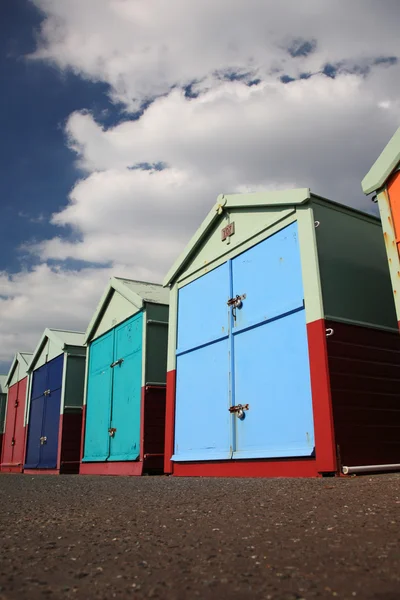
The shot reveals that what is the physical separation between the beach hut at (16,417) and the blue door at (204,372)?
9212mm

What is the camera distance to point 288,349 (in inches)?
215

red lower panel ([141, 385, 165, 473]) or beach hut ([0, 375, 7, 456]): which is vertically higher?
beach hut ([0, 375, 7, 456])

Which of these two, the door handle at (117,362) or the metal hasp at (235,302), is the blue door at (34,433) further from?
the metal hasp at (235,302)

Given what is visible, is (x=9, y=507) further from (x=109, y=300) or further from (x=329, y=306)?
(x=109, y=300)

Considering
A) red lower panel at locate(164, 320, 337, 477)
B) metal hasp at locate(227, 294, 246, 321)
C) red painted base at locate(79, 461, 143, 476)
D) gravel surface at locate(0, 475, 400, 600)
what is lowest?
gravel surface at locate(0, 475, 400, 600)

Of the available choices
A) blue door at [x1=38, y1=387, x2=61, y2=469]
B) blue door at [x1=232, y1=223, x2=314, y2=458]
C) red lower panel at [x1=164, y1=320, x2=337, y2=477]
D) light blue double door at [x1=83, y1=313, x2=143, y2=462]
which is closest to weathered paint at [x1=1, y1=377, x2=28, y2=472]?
blue door at [x1=38, y1=387, x2=61, y2=469]

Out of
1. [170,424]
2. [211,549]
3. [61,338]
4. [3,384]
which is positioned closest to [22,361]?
[3,384]

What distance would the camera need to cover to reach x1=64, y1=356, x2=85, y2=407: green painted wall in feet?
39.5

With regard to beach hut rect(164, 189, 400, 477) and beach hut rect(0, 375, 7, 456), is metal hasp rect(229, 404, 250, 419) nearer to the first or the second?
beach hut rect(164, 189, 400, 477)

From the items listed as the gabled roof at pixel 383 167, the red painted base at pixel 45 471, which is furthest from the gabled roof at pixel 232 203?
the red painted base at pixel 45 471

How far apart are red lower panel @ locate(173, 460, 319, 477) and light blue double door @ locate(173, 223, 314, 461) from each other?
0.33 ft

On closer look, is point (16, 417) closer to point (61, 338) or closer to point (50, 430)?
point (50, 430)

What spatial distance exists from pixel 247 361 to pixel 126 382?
3675 mm

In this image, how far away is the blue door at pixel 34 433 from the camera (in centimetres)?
1330
